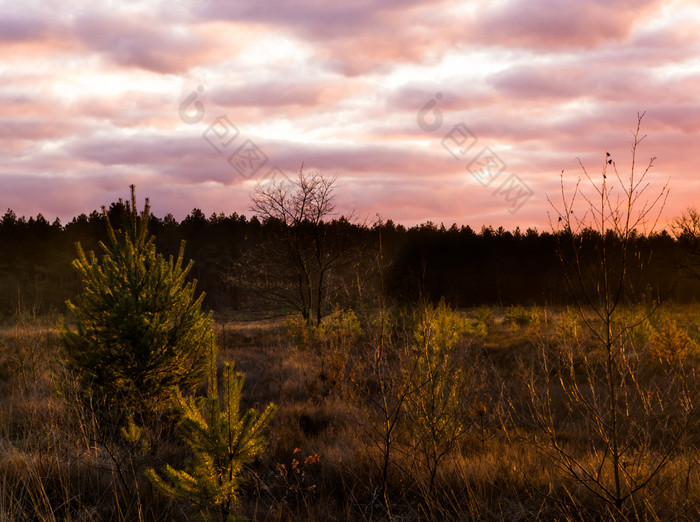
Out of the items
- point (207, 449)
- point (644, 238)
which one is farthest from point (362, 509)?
point (644, 238)

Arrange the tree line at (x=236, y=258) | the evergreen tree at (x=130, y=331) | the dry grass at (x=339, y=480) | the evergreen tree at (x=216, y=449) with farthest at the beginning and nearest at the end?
the tree line at (x=236, y=258)
the evergreen tree at (x=130, y=331)
the dry grass at (x=339, y=480)
the evergreen tree at (x=216, y=449)

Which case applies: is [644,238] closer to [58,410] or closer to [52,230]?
[58,410]

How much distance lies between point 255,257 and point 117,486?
16624 mm

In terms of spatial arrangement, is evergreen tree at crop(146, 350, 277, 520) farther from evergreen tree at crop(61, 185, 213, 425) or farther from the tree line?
the tree line

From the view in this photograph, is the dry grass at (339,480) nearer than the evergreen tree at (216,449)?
No

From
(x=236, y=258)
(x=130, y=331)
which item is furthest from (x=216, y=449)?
(x=236, y=258)

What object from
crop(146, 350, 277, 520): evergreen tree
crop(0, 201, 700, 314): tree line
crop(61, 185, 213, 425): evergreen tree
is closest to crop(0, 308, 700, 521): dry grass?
crop(146, 350, 277, 520): evergreen tree

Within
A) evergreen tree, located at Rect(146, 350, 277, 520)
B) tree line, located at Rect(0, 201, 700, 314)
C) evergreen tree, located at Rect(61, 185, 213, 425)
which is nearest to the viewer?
evergreen tree, located at Rect(146, 350, 277, 520)

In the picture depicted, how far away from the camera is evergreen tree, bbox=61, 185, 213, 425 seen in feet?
18.5

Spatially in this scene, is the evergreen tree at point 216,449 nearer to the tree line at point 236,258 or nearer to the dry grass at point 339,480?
the dry grass at point 339,480

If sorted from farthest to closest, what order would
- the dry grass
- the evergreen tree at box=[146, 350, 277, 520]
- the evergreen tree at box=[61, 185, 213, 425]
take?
1. the evergreen tree at box=[61, 185, 213, 425]
2. the dry grass
3. the evergreen tree at box=[146, 350, 277, 520]

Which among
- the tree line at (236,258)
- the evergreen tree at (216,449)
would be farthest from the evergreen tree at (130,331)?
the tree line at (236,258)

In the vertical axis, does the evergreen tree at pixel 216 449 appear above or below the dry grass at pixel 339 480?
above

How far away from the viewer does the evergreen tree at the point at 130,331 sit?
5.63 m
